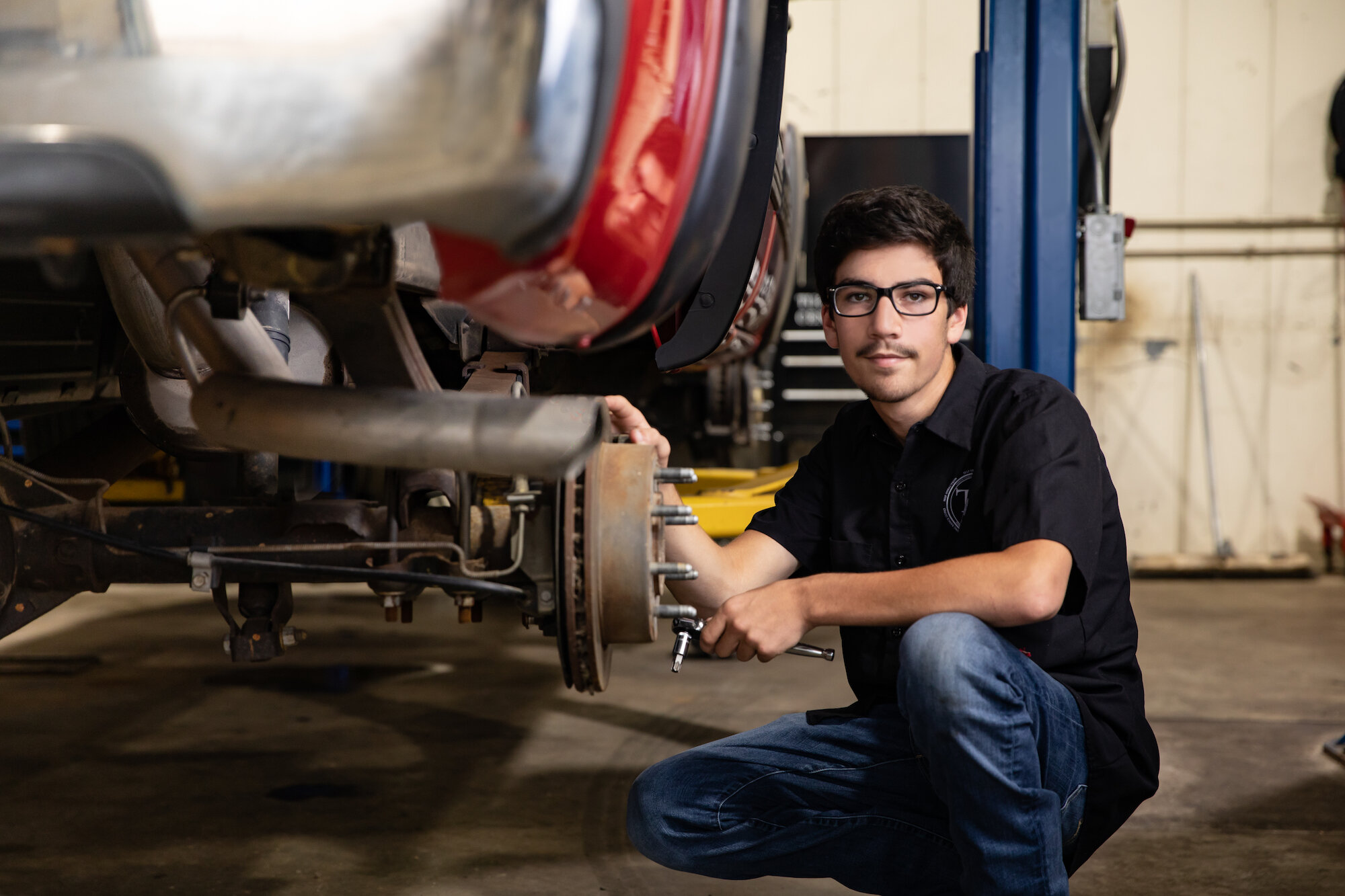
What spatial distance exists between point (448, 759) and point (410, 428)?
62.3 inches

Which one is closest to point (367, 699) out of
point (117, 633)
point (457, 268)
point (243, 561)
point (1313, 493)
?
point (117, 633)

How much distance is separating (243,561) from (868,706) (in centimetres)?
89

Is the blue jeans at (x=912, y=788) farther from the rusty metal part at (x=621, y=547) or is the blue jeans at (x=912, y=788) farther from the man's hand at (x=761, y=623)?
the rusty metal part at (x=621, y=547)

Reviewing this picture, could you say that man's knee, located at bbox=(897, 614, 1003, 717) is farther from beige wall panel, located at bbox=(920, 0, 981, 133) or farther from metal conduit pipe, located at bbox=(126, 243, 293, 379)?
beige wall panel, located at bbox=(920, 0, 981, 133)

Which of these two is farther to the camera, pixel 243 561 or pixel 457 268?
pixel 243 561

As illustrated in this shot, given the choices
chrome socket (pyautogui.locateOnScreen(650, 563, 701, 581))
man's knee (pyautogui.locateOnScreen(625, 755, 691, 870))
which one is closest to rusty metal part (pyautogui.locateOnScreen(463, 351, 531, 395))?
chrome socket (pyautogui.locateOnScreen(650, 563, 701, 581))

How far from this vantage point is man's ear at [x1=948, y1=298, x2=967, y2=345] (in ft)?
4.96

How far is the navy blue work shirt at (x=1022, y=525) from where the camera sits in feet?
4.34

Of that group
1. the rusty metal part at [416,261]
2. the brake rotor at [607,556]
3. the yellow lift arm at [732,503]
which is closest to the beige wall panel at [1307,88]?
the yellow lift arm at [732,503]

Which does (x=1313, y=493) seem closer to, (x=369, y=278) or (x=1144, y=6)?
(x=1144, y=6)

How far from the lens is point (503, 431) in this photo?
2.98 ft

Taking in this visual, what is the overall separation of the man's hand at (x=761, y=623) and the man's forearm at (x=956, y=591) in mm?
14

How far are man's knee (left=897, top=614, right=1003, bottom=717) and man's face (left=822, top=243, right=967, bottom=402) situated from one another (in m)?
0.34

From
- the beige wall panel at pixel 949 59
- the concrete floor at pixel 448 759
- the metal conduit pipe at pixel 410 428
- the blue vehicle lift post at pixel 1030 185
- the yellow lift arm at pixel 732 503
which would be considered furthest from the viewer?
the beige wall panel at pixel 949 59
